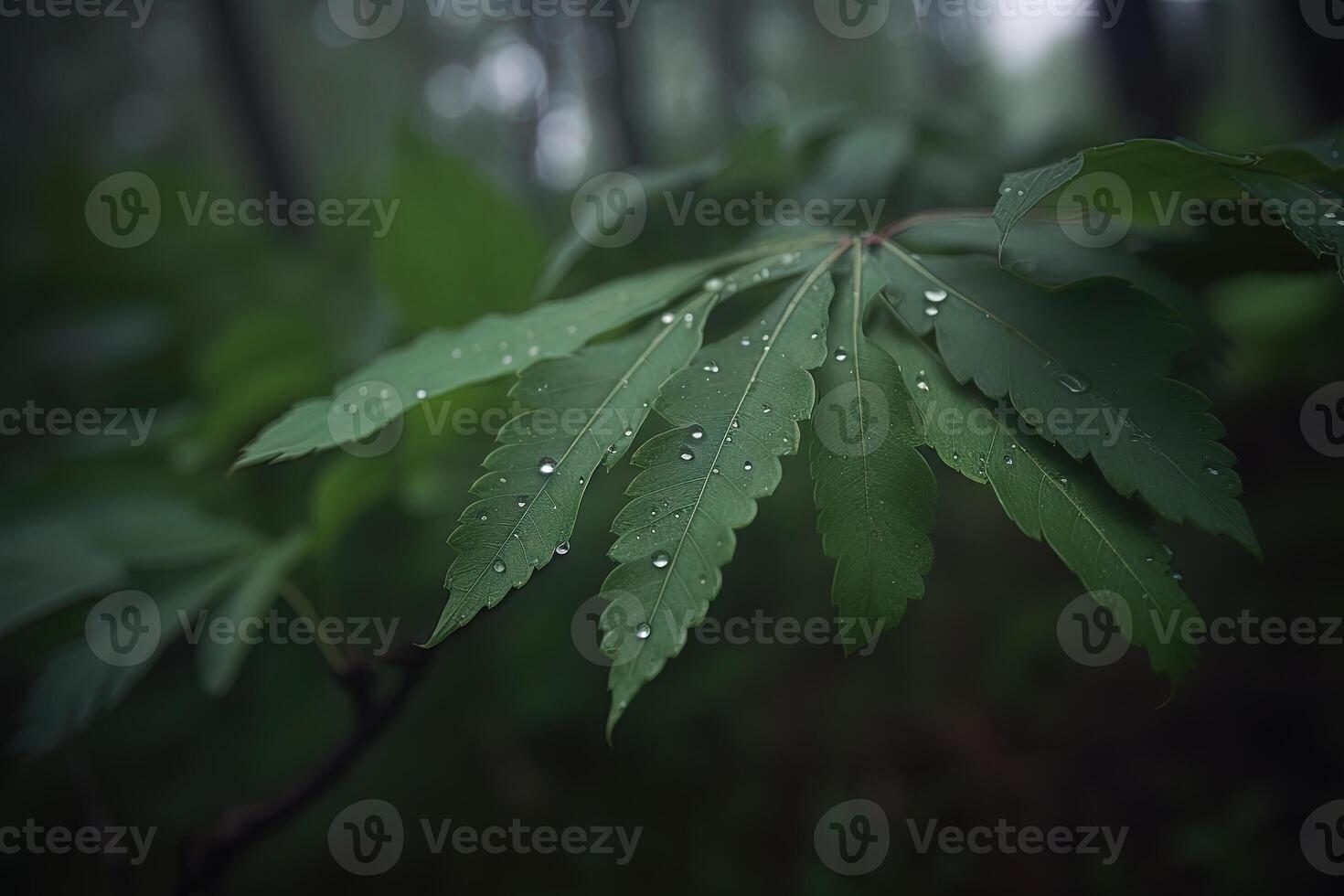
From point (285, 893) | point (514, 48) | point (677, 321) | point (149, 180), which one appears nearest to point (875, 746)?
point (677, 321)

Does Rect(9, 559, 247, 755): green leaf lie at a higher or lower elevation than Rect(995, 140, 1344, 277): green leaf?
lower

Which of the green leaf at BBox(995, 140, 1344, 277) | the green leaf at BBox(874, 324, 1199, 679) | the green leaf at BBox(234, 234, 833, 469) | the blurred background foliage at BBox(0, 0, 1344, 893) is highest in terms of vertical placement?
the green leaf at BBox(995, 140, 1344, 277)

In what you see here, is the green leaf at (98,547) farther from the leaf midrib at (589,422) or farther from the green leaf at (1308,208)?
the green leaf at (1308,208)

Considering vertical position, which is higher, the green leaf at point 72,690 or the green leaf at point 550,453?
the green leaf at point 550,453

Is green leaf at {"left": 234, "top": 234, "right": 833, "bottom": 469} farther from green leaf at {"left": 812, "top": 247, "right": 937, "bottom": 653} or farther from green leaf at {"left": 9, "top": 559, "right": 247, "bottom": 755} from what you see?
green leaf at {"left": 9, "top": 559, "right": 247, "bottom": 755}

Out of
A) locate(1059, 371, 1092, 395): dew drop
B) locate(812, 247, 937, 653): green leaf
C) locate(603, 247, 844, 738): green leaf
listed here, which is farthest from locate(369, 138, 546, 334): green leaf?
locate(1059, 371, 1092, 395): dew drop

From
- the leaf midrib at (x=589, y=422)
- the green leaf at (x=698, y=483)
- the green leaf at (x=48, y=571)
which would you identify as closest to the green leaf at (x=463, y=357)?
the leaf midrib at (x=589, y=422)
